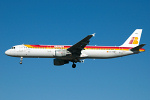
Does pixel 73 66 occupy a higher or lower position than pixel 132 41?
lower

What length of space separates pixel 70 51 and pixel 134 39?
717 inches

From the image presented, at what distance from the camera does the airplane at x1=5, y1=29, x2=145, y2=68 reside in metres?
71.6

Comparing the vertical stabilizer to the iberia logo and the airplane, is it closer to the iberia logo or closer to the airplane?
the iberia logo

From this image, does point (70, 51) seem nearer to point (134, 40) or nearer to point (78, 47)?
point (78, 47)

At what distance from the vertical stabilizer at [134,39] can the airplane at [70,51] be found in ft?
5.98

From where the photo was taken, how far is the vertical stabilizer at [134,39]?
257 ft

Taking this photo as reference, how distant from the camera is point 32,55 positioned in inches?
2876

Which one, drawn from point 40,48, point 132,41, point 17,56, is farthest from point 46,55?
point 132,41

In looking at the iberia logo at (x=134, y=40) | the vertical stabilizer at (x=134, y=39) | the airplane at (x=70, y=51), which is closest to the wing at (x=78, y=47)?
the airplane at (x=70, y=51)

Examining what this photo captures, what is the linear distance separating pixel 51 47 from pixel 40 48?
2.56 meters

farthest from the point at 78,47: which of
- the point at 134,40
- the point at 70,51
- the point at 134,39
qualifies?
the point at 134,39

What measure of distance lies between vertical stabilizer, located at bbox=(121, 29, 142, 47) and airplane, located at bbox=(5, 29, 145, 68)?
5.98 feet

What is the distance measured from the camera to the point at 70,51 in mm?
72000

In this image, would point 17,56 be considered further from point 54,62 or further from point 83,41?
point 83,41
